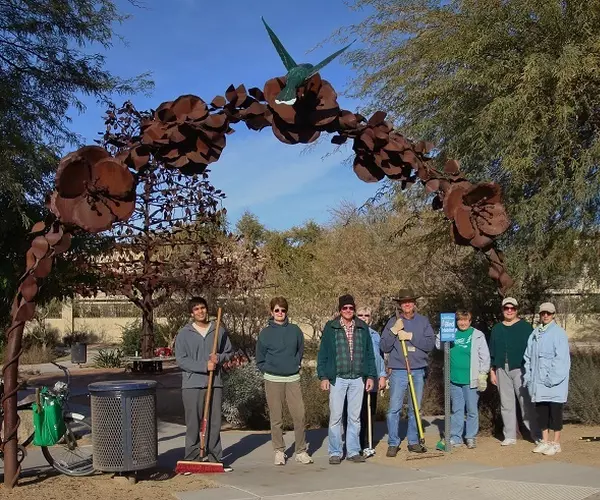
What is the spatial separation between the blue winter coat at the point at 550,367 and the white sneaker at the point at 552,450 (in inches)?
19.7

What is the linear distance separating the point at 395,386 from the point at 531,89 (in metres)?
4.61

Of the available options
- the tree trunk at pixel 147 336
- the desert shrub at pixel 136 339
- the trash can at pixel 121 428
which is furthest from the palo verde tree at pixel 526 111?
the desert shrub at pixel 136 339

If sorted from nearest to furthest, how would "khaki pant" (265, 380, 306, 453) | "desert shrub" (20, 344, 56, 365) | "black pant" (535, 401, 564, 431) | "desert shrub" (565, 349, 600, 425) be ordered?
1. "khaki pant" (265, 380, 306, 453)
2. "black pant" (535, 401, 564, 431)
3. "desert shrub" (565, 349, 600, 425)
4. "desert shrub" (20, 344, 56, 365)

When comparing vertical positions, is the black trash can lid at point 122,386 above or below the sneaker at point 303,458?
above

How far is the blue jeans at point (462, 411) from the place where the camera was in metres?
9.51

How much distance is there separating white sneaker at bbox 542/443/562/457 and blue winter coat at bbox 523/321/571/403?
1.64ft

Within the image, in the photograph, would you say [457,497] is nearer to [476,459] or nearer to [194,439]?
[476,459]

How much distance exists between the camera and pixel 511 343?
9594mm

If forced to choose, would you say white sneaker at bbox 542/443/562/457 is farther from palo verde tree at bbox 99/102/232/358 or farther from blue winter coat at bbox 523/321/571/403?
palo verde tree at bbox 99/102/232/358

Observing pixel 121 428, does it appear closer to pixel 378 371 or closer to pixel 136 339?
pixel 378 371

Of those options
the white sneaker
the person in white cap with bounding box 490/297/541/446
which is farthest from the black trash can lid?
the white sneaker

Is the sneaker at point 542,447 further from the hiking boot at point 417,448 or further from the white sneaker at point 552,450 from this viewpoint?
the hiking boot at point 417,448

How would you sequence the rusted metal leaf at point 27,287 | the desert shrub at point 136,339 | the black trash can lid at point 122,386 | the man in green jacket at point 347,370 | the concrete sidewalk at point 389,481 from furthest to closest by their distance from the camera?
1. the desert shrub at point 136,339
2. the man in green jacket at point 347,370
3. the black trash can lid at point 122,386
4. the rusted metal leaf at point 27,287
5. the concrete sidewalk at point 389,481

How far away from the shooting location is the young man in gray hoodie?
8344 millimetres
